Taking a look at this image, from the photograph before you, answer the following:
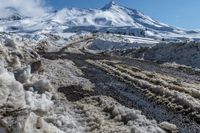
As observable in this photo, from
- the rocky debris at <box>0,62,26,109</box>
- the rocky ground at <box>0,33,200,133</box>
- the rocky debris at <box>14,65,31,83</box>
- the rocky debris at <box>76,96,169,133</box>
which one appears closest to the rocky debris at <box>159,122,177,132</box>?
the rocky ground at <box>0,33,200,133</box>

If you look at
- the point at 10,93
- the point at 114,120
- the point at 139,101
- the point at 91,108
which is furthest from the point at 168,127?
the point at 139,101

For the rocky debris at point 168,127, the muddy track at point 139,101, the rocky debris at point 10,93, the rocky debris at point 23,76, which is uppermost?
the rocky debris at point 10,93

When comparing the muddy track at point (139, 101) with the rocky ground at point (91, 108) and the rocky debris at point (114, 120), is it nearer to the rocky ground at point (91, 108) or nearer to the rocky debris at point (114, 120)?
the rocky ground at point (91, 108)

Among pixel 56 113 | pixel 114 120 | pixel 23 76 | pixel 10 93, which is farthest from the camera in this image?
pixel 23 76

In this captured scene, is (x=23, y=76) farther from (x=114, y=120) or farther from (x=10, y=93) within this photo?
(x=114, y=120)

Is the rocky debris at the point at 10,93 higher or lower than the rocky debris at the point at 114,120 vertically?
higher

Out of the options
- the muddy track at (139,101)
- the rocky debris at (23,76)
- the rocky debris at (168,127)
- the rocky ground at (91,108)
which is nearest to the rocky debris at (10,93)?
the rocky ground at (91,108)

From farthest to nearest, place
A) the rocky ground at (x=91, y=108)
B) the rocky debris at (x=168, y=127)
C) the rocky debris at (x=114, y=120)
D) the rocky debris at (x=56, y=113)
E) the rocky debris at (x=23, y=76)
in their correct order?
the rocky debris at (x=23, y=76), the rocky debris at (x=168, y=127), the rocky debris at (x=114, y=120), the rocky ground at (x=91, y=108), the rocky debris at (x=56, y=113)

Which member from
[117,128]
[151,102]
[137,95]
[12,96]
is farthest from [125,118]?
[137,95]

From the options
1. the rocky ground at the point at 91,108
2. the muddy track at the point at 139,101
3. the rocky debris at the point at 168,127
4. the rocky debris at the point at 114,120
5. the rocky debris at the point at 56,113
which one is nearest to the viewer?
the rocky debris at the point at 56,113

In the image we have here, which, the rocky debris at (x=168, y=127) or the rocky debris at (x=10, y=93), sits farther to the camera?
the rocky debris at (x=10, y=93)

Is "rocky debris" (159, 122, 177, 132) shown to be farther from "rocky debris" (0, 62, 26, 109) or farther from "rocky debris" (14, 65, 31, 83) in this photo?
"rocky debris" (14, 65, 31, 83)
